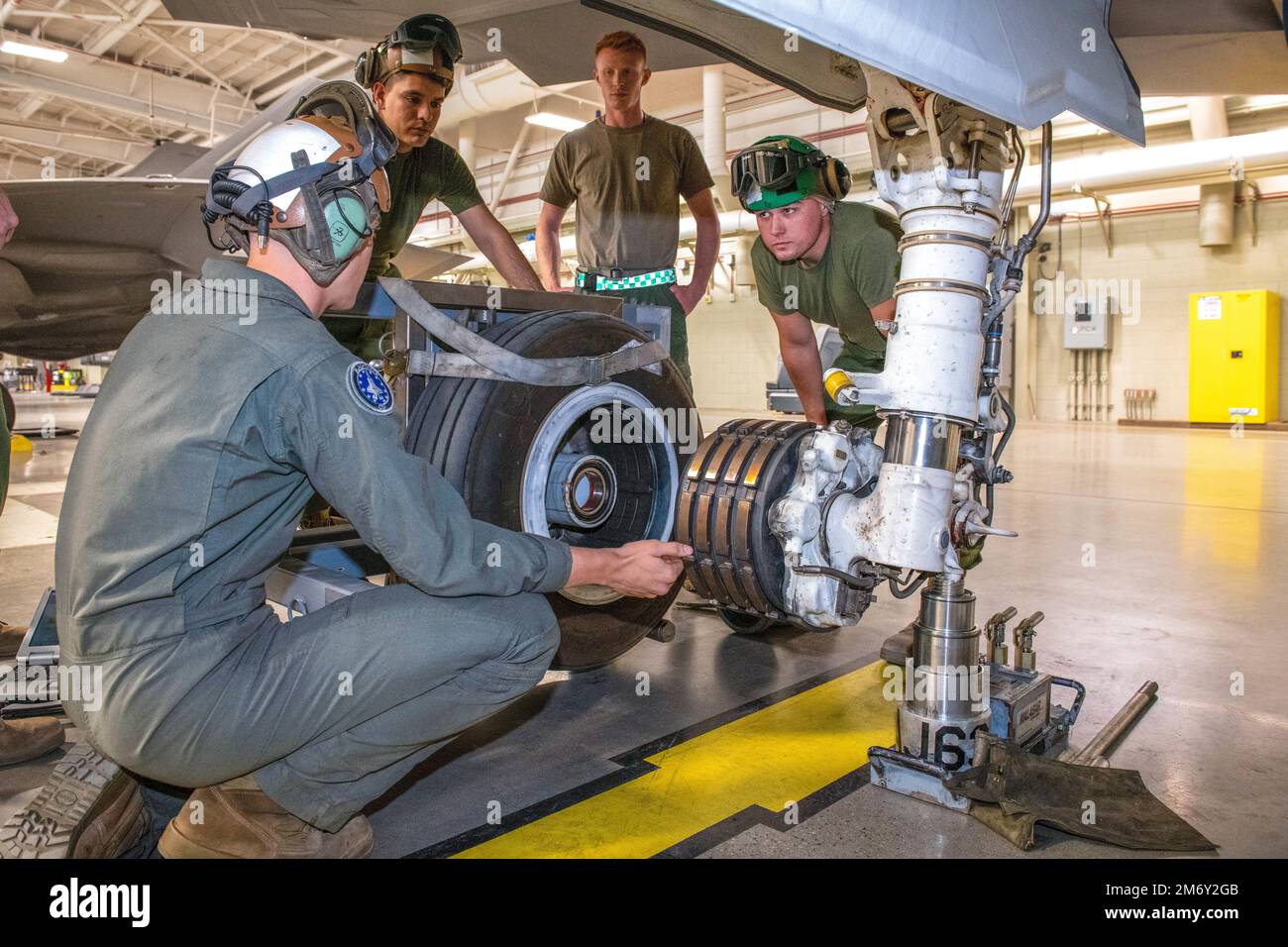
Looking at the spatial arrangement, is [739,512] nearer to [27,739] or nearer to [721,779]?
[721,779]

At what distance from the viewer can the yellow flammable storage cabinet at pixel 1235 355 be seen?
1075cm

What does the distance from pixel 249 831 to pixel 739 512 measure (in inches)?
42.5

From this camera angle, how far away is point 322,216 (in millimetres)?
1460

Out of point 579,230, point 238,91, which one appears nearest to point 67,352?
point 579,230

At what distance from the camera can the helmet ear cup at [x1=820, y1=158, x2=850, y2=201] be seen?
2.42 m

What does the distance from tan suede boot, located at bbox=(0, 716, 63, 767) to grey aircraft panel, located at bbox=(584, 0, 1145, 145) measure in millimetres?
2053

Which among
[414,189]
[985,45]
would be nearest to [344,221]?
[985,45]

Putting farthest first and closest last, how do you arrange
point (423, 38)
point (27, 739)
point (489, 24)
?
point (489, 24) → point (423, 38) → point (27, 739)

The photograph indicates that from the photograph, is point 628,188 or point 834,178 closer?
point 834,178

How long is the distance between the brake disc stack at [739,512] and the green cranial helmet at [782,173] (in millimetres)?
705

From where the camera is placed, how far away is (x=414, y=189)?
3186 millimetres

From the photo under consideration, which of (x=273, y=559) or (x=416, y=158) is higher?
(x=416, y=158)

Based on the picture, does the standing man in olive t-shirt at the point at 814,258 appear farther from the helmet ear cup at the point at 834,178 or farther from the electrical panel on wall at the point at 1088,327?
the electrical panel on wall at the point at 1088,327

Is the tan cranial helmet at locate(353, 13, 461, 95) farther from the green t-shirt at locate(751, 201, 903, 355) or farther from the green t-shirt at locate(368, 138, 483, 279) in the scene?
the green t-shirt at locate(751, 201, 903, 355)
